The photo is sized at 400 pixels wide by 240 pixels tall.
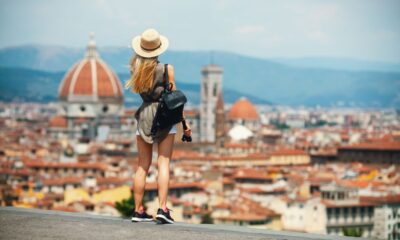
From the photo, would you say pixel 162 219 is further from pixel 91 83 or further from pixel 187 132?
pixel 91 83

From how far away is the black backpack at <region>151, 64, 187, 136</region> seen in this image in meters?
5.54

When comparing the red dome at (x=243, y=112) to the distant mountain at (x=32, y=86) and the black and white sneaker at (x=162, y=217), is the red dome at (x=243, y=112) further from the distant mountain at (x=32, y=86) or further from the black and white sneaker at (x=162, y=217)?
the black and white sneaker at (x=162, y=217)

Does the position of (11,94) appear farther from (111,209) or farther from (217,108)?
(111,209)

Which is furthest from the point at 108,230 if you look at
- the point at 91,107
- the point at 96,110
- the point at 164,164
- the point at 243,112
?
the point at 243,112

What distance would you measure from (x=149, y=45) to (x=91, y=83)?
84888 millimetres

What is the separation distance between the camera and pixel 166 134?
18.5 ft

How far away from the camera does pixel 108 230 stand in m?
5.12

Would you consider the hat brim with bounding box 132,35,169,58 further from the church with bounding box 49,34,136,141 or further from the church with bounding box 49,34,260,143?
the church with bounding box 49,34,136,141

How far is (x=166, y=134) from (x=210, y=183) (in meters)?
41.5

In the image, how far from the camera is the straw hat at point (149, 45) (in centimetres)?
560

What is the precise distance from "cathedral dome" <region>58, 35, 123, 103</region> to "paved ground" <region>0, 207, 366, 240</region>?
275 ft

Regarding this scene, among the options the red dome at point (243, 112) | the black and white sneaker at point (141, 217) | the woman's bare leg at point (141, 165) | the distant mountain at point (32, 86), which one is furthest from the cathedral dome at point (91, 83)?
the black and white sneaker at point (141, 217)

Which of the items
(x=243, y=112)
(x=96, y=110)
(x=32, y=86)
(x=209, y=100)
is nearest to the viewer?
(x=96, y=110)

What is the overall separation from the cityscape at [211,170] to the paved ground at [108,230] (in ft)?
2.17
